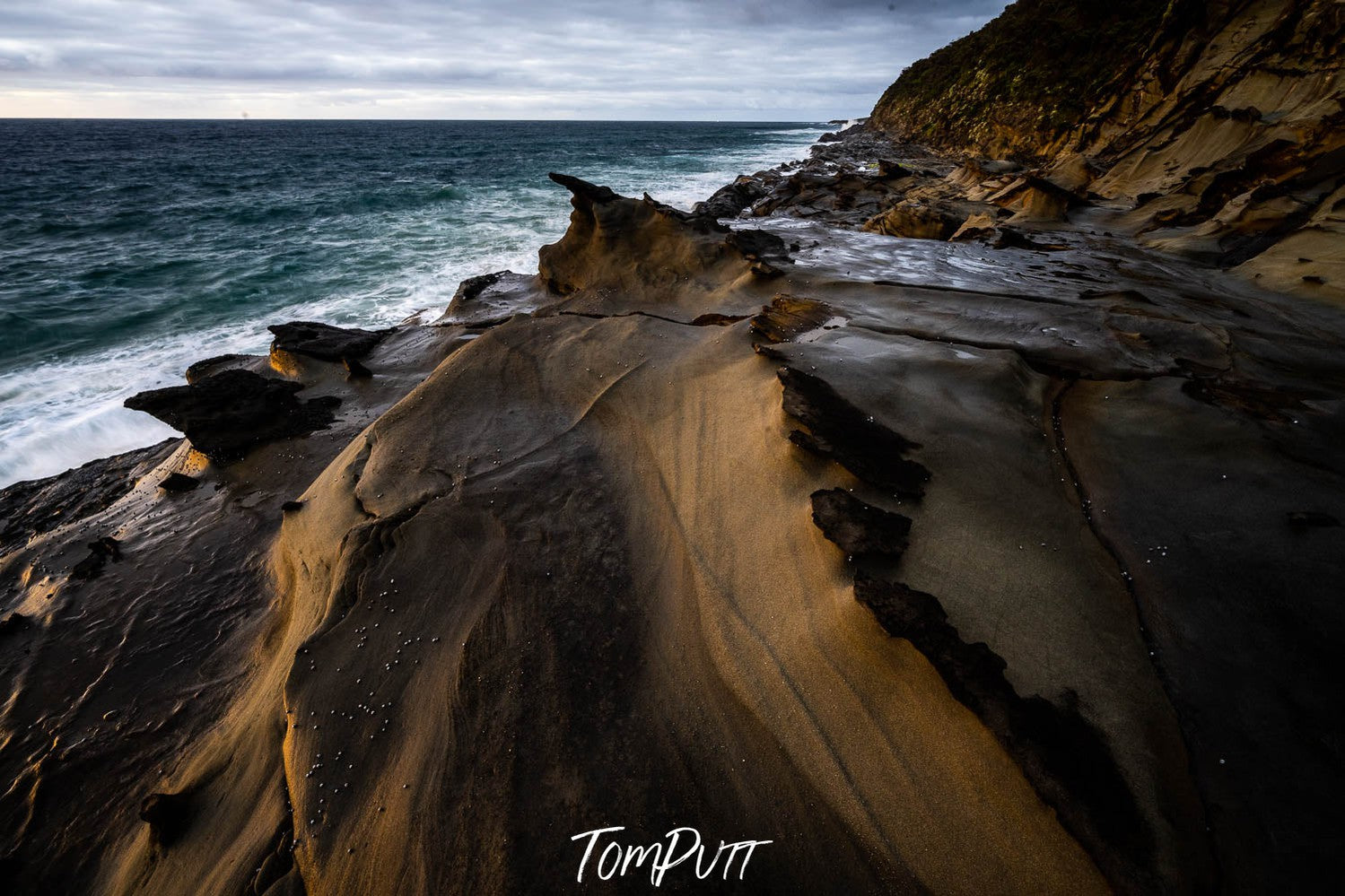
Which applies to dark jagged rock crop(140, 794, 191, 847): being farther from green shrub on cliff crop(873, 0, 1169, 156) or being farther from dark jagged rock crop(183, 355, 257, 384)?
green shrub on cliff crop(873, 0, 1169, 156)

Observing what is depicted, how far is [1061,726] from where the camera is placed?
1620 mm

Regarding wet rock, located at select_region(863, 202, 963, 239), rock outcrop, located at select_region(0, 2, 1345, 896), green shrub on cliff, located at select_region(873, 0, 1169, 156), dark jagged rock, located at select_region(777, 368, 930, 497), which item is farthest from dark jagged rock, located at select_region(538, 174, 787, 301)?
green shrub on cliff, located at select_region(873, 0, 1169, 156)

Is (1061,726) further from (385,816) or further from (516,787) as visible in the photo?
(385,816)

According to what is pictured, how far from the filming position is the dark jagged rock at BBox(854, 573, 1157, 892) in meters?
1.43

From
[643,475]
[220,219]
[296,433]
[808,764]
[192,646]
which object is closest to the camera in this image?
[808,764]

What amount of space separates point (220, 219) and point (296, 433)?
68.8 ft

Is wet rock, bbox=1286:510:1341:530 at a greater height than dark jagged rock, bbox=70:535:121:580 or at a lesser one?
greater

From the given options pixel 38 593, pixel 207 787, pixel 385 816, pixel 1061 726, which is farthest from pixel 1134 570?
pixel 38 593

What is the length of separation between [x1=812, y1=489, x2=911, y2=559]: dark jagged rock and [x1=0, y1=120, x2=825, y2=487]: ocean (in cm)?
738

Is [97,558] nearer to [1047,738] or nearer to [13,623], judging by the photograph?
[13,623]

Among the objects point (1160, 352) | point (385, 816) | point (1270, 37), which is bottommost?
point (385, 816)

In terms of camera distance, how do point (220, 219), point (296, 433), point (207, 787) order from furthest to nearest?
point (220, 219) → point (296, 433) → point (207, 787)

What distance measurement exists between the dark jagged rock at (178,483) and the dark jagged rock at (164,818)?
2428 mm

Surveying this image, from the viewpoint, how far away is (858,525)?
214 centimetres
